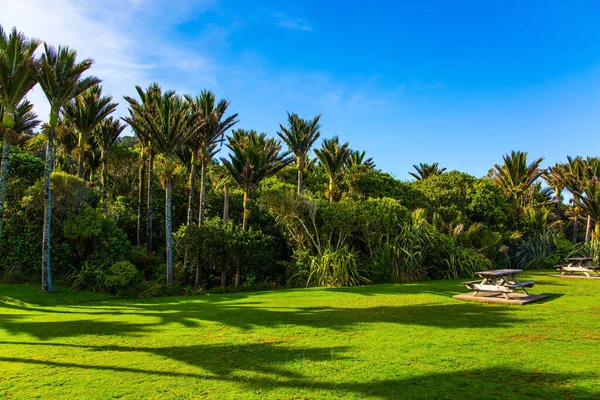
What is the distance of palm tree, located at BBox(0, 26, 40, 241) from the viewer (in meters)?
12.9

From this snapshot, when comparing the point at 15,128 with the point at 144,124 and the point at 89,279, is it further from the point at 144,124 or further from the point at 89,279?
the point at 89,279

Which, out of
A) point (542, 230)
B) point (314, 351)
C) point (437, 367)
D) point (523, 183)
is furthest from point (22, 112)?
point (523, 183)

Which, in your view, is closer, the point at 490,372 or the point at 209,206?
the point at 490,372

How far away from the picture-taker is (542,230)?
2925 cm

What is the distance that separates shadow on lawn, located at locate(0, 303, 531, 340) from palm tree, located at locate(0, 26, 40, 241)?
631 centimetres

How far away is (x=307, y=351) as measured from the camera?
19.6 ft

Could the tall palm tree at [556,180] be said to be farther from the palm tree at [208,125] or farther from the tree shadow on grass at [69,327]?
the tree shadow on grass at [69,327]

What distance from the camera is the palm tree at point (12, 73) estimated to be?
12.9 metres

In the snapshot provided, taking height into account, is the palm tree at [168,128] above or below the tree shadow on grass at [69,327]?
above

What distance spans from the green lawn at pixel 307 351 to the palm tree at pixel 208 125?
11.4m

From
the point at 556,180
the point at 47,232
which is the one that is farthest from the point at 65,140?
the point at 556,180

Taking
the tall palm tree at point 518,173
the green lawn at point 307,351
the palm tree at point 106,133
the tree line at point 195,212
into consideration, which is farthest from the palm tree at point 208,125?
the tall palm tree at point 518,173

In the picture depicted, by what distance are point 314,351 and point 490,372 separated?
2.41 meters

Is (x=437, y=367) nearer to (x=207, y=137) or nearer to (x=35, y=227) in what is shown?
(x=207, y=137)
